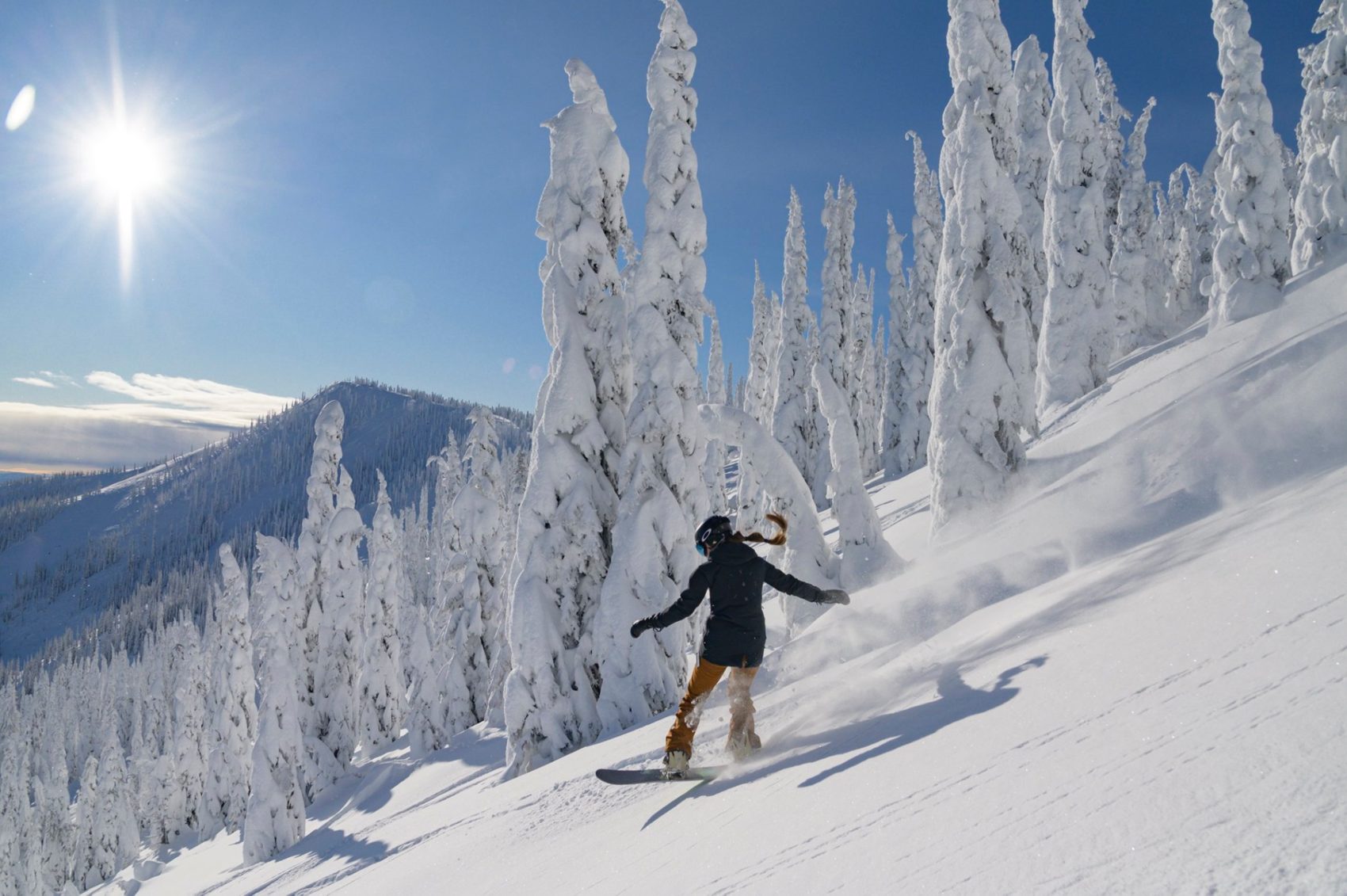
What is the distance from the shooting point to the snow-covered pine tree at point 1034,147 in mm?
26188

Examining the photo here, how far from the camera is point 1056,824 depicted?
A: 2.40 m

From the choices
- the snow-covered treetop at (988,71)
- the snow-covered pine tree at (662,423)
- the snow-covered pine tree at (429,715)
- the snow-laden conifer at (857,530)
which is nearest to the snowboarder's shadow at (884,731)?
the snow-covered pine tree at (662,423)

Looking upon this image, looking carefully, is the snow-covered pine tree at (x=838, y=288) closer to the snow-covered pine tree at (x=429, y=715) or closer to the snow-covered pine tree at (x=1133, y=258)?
the snow-covered pine tree at (x=1133, y=258)

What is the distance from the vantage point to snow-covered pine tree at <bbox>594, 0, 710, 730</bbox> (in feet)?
Result: 38.9

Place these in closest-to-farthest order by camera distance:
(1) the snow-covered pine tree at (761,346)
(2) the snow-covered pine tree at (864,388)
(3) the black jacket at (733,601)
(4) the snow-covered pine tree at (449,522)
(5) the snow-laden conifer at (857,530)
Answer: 1. (3) the black jacket at (733,601)
2. (5) the snow-laden conifer at (857,530)
3. (4) the snow-covered pine tree at (449,522)
4. (2) the snow-covered pine tree at (864,388)
5. (1) the snow-covered pine tree at (761,346)

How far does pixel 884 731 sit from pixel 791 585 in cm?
142

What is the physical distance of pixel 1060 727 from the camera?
317 centimetres

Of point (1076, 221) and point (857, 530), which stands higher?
point (1076, 221)

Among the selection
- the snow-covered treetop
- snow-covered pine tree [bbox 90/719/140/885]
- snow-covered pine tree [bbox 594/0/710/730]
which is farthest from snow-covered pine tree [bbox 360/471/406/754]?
snow-covered pine tree [bbox 90/719/140/885]

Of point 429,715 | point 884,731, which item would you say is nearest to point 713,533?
point 884,731

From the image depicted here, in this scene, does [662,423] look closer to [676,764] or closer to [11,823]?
[676,764]

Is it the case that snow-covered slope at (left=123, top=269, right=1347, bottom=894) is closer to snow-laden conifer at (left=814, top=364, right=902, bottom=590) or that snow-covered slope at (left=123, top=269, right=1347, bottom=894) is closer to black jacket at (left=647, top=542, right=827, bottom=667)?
black jacket at (left=647, top=542, right=827, bottom=667)

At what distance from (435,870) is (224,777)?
1341 inches

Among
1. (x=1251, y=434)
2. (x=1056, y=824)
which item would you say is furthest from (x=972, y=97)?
(x=1056, y=824)
